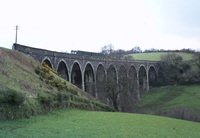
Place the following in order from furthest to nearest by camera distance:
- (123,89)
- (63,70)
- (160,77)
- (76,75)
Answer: (160,77), (76,75), (63,70), (123,89)

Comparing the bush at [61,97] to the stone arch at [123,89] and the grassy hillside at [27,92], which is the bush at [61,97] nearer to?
the grassy hillside at [27,92]

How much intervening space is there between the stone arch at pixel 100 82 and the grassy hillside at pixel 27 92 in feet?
14.9

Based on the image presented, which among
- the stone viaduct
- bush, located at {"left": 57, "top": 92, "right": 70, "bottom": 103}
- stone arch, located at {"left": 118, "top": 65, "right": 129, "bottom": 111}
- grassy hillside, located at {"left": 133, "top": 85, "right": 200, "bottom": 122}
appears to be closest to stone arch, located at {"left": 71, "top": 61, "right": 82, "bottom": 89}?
the stone viaduct

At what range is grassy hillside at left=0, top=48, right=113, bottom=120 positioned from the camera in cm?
1012

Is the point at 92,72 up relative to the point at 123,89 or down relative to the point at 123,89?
up

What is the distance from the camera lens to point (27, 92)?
13.3 metres

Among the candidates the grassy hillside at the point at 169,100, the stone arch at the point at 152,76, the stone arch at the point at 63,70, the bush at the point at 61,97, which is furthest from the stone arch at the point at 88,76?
the stone arch at the point at 152,76

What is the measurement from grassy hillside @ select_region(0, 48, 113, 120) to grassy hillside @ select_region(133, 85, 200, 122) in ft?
49.7

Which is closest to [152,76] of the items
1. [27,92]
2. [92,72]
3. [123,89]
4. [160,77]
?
[160,77]

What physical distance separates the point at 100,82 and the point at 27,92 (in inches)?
615

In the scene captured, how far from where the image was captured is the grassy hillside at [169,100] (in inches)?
1342

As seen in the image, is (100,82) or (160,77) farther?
(160,77)

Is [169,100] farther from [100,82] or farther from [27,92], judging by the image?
[27,92]

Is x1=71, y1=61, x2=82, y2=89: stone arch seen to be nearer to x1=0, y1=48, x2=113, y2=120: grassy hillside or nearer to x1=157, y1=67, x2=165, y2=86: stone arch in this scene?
x1=0, y1=48, x2=113, y2=120: grassy hillside
